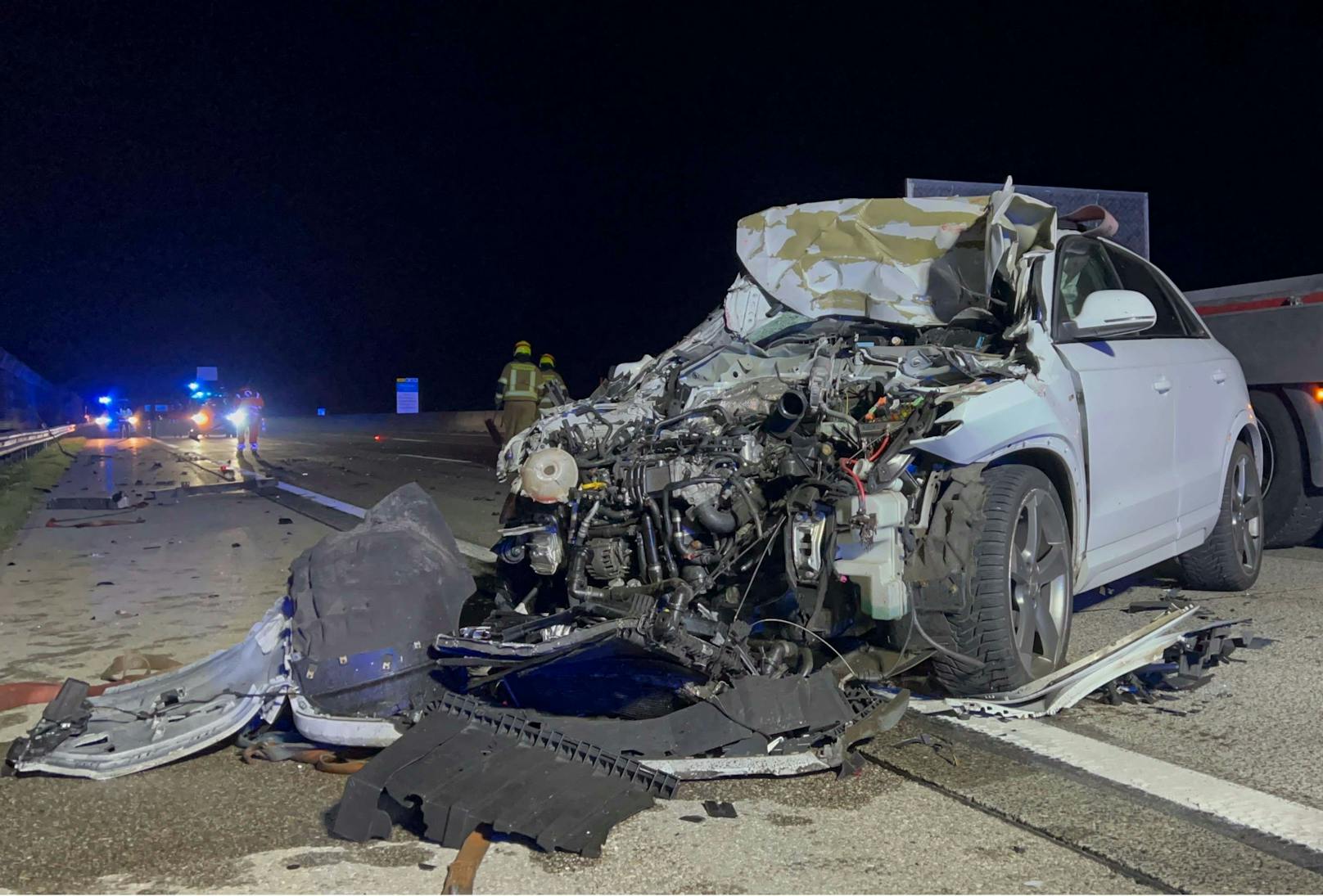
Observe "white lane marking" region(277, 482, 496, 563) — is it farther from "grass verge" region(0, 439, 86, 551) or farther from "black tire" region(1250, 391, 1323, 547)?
"black tire" region(1250, 391, 1323, 547)

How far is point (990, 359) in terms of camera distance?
440 cm

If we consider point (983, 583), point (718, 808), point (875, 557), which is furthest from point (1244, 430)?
point (718, 808)

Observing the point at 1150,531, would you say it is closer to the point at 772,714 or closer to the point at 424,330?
the point at 772,714

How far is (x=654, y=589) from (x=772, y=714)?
2.35 feet

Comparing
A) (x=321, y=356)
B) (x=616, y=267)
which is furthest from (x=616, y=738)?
(x=321, y=356)

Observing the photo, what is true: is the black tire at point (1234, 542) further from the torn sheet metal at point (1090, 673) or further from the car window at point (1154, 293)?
the torn sheet metal at point (1090, 673)

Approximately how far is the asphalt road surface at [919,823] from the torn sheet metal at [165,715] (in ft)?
0.31

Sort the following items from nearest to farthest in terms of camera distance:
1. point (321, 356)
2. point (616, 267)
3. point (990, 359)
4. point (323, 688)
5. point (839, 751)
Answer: point (839, 751), point (323, 688), point (990, 359), point (616, 267), point (321, 356)

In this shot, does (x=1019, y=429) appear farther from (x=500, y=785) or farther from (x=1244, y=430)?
(x=1244, y=430)

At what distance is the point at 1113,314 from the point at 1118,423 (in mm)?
631

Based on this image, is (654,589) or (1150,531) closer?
(654,589)

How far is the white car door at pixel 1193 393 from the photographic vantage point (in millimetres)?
5664

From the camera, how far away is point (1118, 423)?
500 cm

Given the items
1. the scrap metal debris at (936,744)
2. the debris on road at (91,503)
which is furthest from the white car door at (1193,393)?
the debris on road at (91,503)
